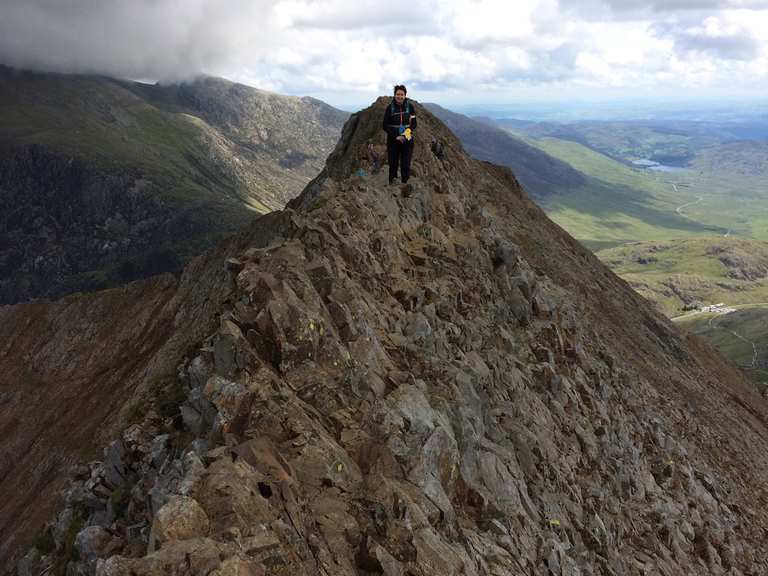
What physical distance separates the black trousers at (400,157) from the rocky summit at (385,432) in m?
1.56

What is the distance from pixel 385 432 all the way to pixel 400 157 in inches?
1118

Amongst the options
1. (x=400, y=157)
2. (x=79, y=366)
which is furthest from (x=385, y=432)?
(x=79, y=366)

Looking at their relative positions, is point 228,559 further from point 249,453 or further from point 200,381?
point 200,381

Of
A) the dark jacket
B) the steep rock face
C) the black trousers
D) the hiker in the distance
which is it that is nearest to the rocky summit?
the steep rock face

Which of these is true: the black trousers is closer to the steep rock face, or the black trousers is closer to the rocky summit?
the rocky summit

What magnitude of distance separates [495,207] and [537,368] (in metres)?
38.5

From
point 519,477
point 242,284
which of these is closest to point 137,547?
point 242,284

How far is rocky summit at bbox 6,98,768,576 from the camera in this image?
50.9ft

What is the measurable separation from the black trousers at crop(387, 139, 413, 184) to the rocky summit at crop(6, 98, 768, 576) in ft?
5.11

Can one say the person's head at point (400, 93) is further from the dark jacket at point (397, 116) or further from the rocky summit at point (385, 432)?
the rocky summit at point (385, 432)

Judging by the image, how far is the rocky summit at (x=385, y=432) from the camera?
50.9ft

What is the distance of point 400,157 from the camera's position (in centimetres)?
4384

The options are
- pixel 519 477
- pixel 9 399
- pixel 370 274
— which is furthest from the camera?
pixel 9 399

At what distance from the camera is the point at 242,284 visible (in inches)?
938
